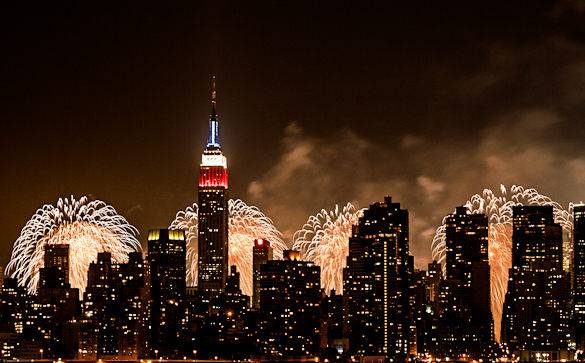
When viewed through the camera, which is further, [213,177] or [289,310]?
[213,177]

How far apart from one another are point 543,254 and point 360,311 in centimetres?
2161

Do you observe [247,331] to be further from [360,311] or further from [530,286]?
[530,286]

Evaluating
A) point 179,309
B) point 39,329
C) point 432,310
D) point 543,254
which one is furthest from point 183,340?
point 543,254

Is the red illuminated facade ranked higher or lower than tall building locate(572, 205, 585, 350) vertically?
higher

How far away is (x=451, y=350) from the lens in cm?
16988

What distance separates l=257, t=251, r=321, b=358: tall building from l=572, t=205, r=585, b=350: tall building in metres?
27.0

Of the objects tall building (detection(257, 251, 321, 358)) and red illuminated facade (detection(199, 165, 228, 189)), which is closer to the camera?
tall building (detection(257, 251, 321, 358))

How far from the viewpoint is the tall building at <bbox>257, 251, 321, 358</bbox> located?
16200 centimetres

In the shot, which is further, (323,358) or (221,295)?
(221,295)

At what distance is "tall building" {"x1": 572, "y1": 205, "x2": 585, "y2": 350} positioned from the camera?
557 feet

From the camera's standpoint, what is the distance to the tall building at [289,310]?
16200 cm

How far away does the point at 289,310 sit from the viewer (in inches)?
6526

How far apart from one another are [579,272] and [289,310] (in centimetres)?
3182

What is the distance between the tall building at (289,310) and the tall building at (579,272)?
2696 centimetres
